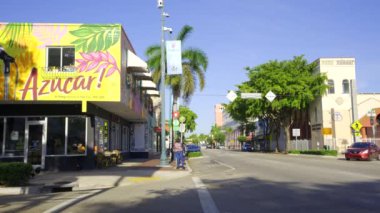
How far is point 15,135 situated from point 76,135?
3.21 m

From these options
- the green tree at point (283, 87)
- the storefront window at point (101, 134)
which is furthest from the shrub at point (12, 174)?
the green tree at point (283, 87)

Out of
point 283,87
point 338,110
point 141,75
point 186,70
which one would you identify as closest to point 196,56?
point 186,70

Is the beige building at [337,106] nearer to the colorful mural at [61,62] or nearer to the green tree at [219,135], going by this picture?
the colorful mural at [61,62]

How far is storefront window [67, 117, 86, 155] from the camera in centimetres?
2378

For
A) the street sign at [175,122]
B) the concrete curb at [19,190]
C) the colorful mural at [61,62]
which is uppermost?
the colorful mural at [61,62]

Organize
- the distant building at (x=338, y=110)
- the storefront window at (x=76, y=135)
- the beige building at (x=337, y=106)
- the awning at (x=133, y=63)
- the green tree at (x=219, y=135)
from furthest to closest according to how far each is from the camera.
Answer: the green tree at (x=219, y=135) < the beige building at (x=337, y=106) < the distant building at (x=338, y=110) < the awning at (x=133, y=63) < the storefront window at (x=76, y=135)

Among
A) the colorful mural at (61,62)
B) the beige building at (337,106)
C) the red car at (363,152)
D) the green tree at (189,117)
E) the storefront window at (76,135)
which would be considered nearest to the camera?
the colorful mural at (61,62)

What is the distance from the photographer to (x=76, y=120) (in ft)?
78.3

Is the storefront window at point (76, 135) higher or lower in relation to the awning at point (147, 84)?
lower

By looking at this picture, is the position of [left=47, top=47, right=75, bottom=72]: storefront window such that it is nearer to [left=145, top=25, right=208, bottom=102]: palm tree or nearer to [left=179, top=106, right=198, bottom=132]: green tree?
[left=145, top=25, right=208, bottom=102]: palm tree

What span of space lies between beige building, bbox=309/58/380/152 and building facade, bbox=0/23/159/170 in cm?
3859

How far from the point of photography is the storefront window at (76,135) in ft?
78.0

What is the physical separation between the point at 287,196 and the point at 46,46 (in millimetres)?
15902

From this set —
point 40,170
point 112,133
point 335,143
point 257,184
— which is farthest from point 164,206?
point 335,143
